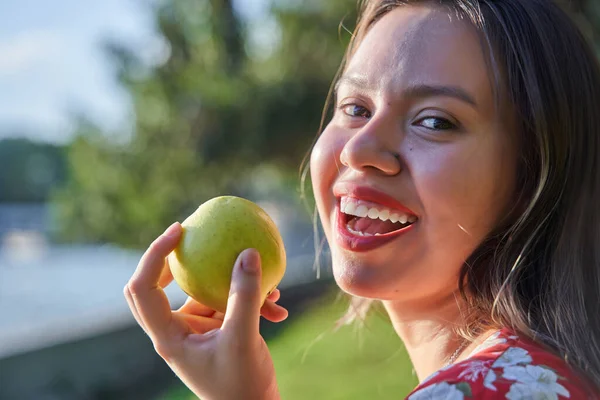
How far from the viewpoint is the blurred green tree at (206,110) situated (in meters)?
9.34

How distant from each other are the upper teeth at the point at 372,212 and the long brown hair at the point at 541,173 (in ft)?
0.65

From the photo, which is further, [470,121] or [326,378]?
[326,378]

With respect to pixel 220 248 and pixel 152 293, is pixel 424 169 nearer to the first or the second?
pixel 220 248

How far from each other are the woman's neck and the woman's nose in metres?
0.38

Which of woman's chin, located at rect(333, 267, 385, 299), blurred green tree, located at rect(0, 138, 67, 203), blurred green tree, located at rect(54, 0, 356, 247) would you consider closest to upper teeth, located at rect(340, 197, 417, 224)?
woman's chin, located at rect(333, 267, 385, 299)

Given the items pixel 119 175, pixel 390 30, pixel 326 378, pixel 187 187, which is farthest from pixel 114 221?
pixel 390 30

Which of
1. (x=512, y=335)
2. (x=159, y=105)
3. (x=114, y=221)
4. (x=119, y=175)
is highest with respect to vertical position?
(x=512, y=335)

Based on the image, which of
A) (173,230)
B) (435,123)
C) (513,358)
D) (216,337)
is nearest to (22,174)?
(173,230)

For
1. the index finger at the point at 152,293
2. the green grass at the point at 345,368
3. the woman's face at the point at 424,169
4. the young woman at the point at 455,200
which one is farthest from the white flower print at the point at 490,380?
the green grass at the point at 345,368

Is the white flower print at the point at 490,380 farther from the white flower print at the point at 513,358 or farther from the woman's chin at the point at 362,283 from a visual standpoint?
the woman's chin at the point at 362,283

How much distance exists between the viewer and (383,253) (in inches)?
61.2

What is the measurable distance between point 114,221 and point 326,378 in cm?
781

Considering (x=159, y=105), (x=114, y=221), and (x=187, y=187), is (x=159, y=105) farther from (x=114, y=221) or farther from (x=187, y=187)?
(x=114, y=221)

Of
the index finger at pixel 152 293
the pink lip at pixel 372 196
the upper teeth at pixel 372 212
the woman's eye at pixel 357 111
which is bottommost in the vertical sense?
the index finger at pixel 152 293
